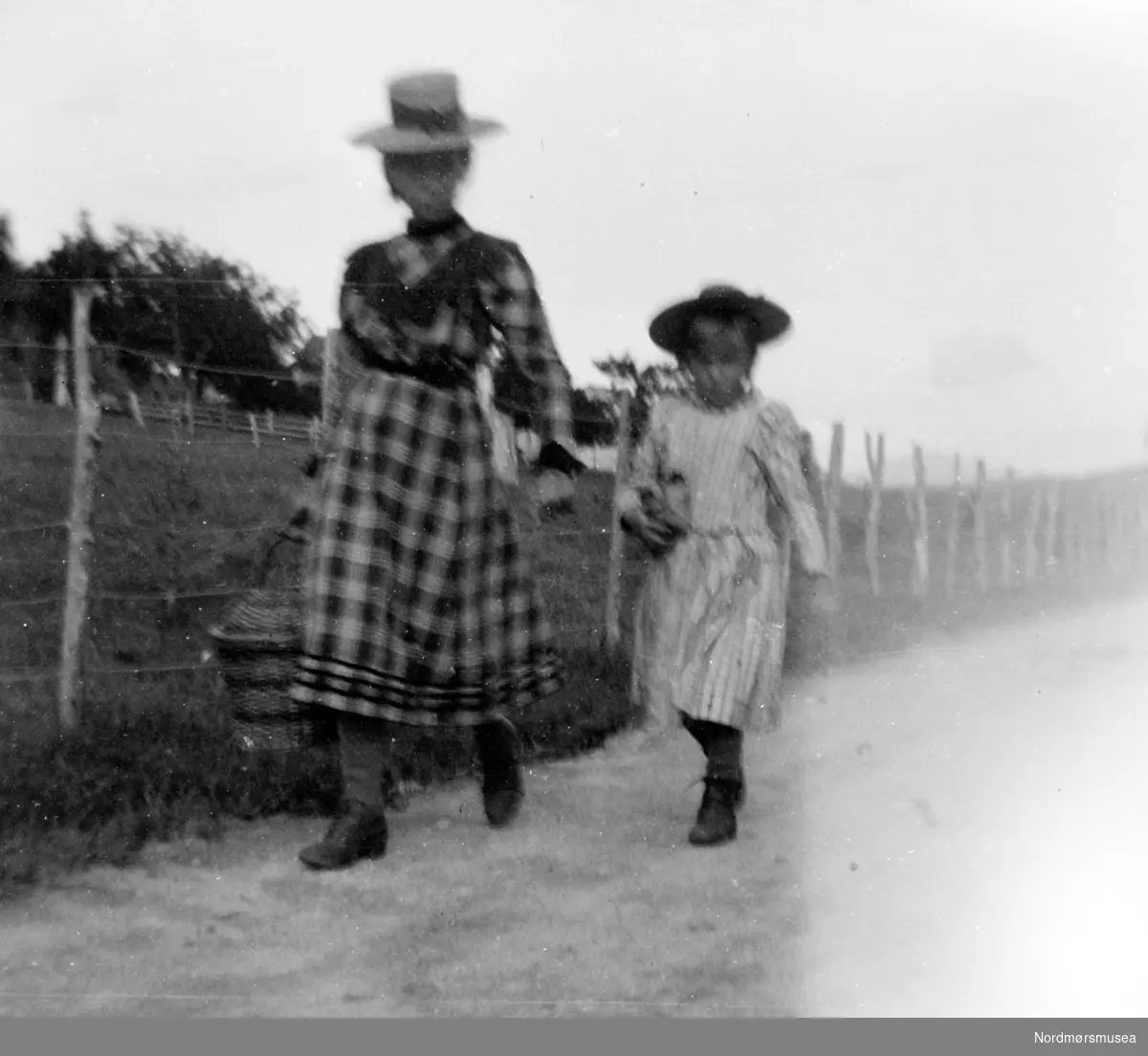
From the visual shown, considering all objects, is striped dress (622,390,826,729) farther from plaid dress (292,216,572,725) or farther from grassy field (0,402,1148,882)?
plaid dress (292,216,572,725)

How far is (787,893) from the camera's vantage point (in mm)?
3062

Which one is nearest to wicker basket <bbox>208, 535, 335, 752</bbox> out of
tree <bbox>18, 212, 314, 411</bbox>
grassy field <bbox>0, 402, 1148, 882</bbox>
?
grassy field <bbox>0, 402, 1148, 882</bbox>

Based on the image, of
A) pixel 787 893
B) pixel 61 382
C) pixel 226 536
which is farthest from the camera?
pixel 61 382

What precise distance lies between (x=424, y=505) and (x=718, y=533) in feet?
2.29

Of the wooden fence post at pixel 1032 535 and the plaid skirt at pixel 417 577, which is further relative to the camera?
the plaid skirt at pixel 417 577

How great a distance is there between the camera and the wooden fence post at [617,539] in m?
3.12

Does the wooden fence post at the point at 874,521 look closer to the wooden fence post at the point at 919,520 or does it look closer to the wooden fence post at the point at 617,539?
the wooden fence post at the point at 919,520

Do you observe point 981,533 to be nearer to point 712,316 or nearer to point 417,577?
point 712,316

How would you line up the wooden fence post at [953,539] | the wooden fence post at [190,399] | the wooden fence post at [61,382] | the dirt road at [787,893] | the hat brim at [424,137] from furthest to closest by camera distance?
the wooden fence post at [61,382]
the wooden fence post at [190,399]
the hat brim at [424,137]
the wooden fence post at [953,539]
the dirt road at [787,893]

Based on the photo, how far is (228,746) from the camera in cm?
331

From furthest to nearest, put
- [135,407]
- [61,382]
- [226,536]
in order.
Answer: [135,407] → [61,382] → [226,536]

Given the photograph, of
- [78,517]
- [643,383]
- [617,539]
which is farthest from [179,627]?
[643,383]

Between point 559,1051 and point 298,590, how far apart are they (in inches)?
46.6

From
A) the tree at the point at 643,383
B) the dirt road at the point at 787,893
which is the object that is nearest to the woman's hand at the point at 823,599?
the dirt road at the point at 787,893
